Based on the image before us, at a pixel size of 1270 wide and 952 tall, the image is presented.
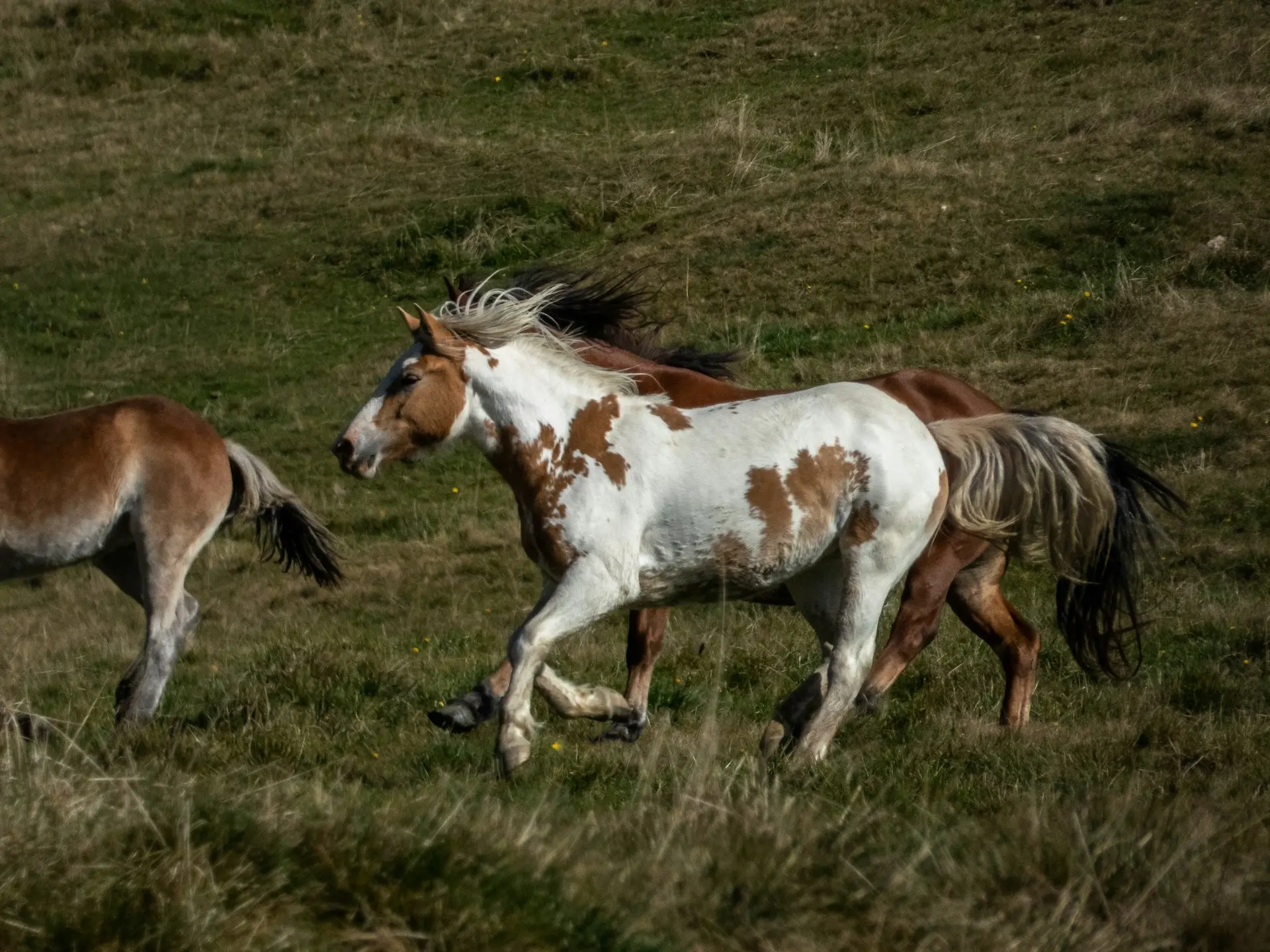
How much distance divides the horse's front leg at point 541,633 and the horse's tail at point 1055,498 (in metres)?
1.66

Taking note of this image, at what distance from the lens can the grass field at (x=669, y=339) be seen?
398cm

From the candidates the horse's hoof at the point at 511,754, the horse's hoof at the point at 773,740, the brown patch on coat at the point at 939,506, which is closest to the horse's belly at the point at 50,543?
the horse's hoof at the point at 511,754

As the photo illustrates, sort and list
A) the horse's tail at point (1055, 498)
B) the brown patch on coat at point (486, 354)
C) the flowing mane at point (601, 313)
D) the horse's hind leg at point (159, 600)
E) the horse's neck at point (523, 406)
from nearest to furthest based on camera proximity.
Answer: the horse's neck at point (523, 406) < the brown patch on coat at point (486, 354) < the horse's tail at point (1055, 498) < the horse's hind leg at point (159, 600) < the flowing mane at point (601, 313)

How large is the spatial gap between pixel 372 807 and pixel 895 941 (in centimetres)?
138

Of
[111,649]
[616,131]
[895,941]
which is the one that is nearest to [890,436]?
[895,941]

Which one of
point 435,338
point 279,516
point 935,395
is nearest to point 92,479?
point 279,516

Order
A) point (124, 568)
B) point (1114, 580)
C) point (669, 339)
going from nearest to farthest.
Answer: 1. point (1114, 580)
2. point (124, 568)
3. point (669, 339)

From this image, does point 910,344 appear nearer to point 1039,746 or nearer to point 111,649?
point 111,649

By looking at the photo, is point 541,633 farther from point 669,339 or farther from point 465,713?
point 669,339

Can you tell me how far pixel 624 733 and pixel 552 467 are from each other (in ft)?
4.72

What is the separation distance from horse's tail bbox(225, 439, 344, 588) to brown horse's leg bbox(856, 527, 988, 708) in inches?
120

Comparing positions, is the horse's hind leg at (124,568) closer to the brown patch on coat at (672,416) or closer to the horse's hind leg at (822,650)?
the brown patch on coat at (672,416)

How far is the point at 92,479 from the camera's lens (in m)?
7.83

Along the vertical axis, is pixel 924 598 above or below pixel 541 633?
below
